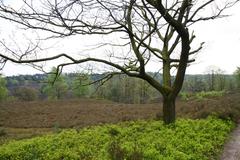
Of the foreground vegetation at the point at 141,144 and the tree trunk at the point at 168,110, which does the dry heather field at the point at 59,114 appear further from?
the foreground vegetation at the point at 141,144

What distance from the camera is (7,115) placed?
4066 cm

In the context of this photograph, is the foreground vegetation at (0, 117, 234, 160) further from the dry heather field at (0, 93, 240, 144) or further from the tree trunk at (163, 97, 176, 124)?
the dry heather field at (0, 93, 240, 144)

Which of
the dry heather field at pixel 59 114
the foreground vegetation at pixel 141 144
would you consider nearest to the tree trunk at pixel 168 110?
the foreground vegetation at pixel 141 144

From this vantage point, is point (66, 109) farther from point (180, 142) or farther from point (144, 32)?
point (180, 142)

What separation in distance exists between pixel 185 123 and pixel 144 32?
392cm

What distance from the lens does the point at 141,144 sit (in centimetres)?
1232

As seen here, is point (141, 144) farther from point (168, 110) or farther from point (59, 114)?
point (59, 114)

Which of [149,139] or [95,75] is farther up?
[95,75]

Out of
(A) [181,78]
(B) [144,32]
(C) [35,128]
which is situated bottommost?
(C) [35,128]

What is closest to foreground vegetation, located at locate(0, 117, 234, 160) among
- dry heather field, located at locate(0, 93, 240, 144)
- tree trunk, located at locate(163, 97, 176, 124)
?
tree trunk, located at locate(163, 97, 176, 124)

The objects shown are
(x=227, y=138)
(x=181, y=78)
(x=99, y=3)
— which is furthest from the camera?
(x=181, y=78)

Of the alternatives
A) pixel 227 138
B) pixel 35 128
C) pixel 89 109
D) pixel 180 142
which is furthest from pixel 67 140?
pixel 89 109

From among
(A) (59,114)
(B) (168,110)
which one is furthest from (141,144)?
(A) (59,114)

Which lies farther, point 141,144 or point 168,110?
point 168,110
